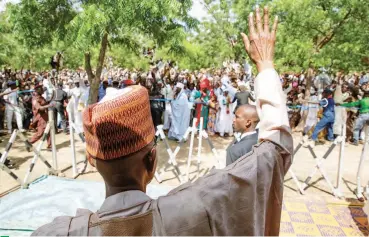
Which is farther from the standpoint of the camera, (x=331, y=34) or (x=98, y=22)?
(x=331, y=34)

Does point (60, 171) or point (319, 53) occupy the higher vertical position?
point (319, 53)

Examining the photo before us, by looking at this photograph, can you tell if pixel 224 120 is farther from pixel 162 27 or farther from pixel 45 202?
pixel 45 202

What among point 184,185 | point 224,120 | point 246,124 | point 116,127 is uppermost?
point 116,127

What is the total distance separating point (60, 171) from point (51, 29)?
3.00m

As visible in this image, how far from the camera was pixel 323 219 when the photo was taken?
463 cm

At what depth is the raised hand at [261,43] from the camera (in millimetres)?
1218

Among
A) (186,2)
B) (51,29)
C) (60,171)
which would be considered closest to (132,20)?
(186,2)

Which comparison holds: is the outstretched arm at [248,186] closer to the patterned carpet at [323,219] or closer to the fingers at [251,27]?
the fingers at [251,27]

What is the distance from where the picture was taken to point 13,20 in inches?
223

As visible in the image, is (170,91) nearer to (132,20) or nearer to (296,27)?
(296,27)

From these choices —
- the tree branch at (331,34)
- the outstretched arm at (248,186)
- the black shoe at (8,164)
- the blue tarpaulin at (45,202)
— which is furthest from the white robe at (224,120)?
the outstretched arm at (248,186)

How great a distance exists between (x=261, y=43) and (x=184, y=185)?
662 mm

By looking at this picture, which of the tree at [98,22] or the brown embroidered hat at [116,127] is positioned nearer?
the brown embroidered hat at [116,127]

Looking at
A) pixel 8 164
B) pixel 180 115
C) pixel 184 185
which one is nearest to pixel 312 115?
pixel 180 115
